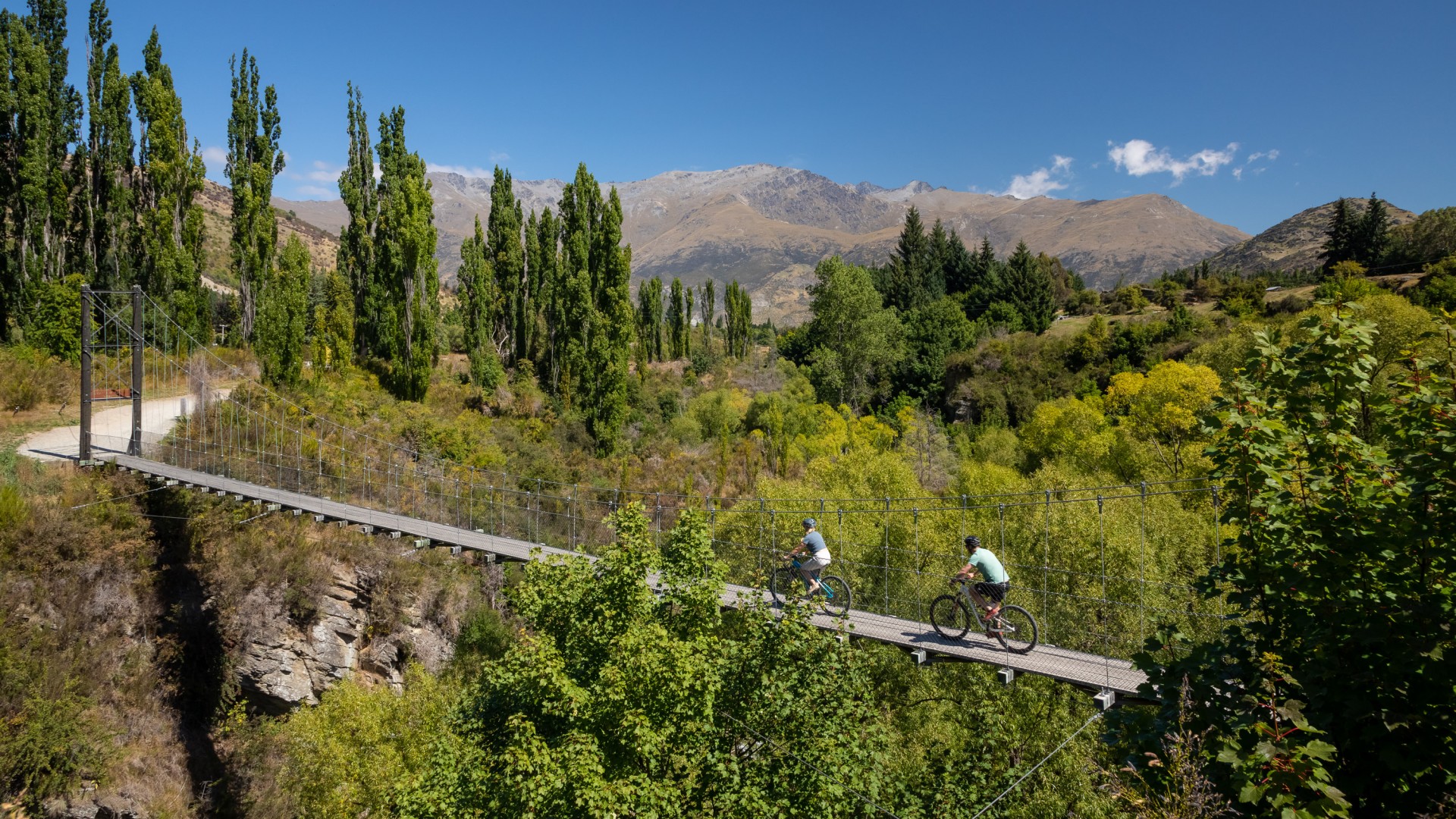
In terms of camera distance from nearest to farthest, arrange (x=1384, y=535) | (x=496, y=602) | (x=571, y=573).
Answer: (x=1384, y=535) < (x=571, y=573) < (x=496, y=602)

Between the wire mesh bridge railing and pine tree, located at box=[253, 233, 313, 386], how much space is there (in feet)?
2.84

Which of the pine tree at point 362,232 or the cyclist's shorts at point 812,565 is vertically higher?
the pine tree at point 362,232

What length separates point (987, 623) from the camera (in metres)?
6.93

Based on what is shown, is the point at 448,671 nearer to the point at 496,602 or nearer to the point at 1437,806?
the point at 496,602

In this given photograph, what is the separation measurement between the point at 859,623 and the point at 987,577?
6.03ft

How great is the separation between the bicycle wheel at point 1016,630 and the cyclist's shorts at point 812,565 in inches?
72.4

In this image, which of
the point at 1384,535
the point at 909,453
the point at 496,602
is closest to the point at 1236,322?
the point at 909,453

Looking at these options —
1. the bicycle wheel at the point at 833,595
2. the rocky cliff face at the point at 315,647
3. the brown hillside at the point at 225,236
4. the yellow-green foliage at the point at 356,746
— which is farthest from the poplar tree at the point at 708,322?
the bicycle wheel at the point at 833,595

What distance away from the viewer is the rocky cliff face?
45.4 feet

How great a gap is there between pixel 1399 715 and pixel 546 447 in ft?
66.8

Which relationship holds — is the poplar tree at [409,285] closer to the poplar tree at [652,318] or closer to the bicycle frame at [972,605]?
the poplar tree at [652,318]

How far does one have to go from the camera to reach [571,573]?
326 inches

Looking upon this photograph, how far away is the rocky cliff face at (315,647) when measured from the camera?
45.4 feet

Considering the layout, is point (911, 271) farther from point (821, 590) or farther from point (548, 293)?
point (821, 590)
